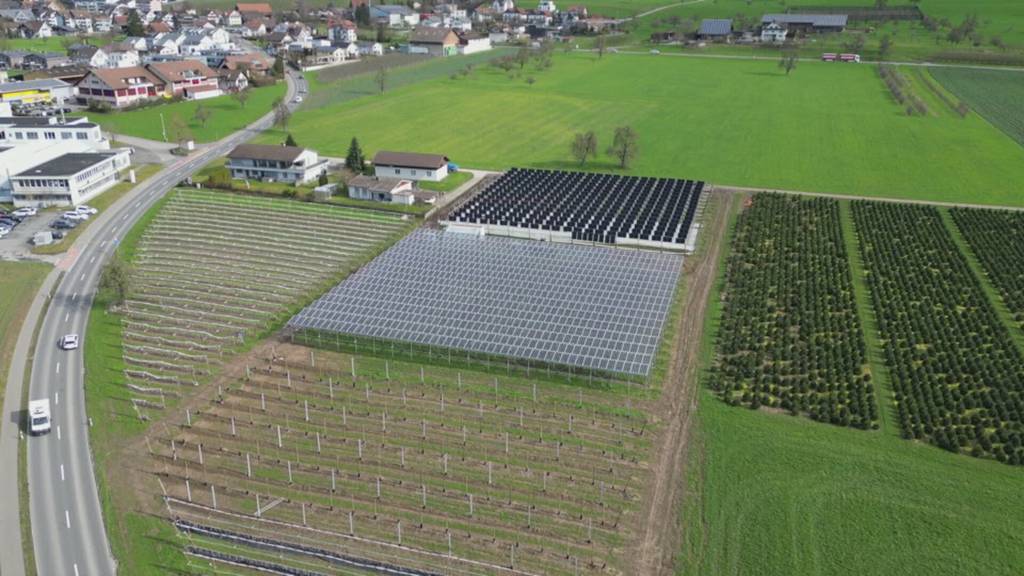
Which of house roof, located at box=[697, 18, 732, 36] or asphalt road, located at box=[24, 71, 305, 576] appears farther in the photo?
house roof, located at box=[697, 18, 732, 36]

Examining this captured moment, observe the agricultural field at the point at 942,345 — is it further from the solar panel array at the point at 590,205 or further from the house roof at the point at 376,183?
the house roof at the point at 376,183

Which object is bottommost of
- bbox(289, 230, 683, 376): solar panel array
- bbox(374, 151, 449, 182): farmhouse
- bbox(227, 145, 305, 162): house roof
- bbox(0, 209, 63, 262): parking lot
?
bbox(289, 230, 683, 376): solar panel array

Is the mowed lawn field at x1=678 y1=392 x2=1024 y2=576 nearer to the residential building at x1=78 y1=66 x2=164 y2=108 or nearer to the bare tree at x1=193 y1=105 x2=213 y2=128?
the bare tree at x1=193 y1=105 x2=213 y2=128

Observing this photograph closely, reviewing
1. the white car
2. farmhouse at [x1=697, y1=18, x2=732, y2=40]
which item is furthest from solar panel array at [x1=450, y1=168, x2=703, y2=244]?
farmhouse at [x1=697, y1=18, x2=732, y2=40]

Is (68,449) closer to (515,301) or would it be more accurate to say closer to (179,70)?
(515,301)

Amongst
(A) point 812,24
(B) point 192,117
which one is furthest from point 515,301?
(A) point 812,24
